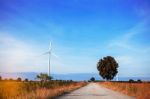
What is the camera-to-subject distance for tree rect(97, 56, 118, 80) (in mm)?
118419

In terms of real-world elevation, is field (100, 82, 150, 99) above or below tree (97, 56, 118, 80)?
below

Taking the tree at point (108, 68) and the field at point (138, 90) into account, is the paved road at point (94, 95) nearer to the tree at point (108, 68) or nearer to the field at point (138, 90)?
the field at point (138, 90)

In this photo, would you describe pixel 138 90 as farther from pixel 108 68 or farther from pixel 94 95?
pixel 108 68

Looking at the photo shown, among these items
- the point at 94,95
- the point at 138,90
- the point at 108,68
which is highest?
the point at 108,68

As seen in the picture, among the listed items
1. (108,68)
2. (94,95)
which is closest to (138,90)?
(94,95)

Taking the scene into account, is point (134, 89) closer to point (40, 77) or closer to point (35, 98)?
point (35, 98)

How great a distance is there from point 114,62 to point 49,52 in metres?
79.3

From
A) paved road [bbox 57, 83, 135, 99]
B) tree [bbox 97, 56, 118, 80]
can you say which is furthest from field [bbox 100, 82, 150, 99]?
tree [bbox 97, 56, 118, 80]

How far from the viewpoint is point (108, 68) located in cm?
11775

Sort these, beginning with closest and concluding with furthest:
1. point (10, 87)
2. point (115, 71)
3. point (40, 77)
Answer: point (10, 87) → point (40, 77) → point (115, 71)

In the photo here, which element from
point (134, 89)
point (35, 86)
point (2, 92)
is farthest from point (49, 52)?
point (2, 92)

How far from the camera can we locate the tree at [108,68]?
389ft

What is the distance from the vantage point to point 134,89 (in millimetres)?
34719

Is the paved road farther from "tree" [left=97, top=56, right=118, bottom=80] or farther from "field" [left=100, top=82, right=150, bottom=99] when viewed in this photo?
"tree" [left=97, top=56, right=118, bottom=80]
